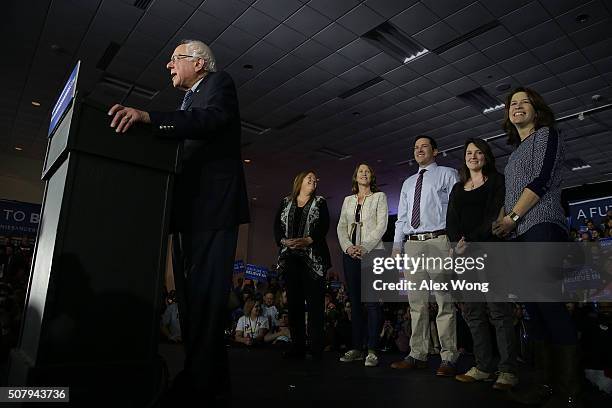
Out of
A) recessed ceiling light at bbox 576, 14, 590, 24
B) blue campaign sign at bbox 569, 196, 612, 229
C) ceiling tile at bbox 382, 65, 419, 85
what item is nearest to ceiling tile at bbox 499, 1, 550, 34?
recessed ceiling light at bbox 576, 14, 590, 24

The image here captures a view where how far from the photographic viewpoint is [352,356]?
269cm

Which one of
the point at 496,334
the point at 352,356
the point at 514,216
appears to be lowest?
the point at 352,356

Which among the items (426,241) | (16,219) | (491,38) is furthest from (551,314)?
(16,219)

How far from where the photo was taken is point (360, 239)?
291 centimetres

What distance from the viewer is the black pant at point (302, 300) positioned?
2803 millimetres

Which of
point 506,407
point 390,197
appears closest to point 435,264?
point 506,407

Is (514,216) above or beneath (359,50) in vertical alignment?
beneath

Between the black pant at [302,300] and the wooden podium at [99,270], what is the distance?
5.91ft

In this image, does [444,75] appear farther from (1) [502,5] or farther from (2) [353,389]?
(2) [353,389]

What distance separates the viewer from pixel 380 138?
825 cm

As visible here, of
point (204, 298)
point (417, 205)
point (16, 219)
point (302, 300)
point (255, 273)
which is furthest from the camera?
point (255, 273)

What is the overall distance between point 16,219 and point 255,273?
520 centimetres

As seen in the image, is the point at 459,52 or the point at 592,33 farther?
the point at 459,52

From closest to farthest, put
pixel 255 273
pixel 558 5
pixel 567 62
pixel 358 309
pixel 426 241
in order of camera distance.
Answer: pixel 426 241 → pixel 358 309 → pixel 558 5 → pixel 567 62 → pixel 255 273
